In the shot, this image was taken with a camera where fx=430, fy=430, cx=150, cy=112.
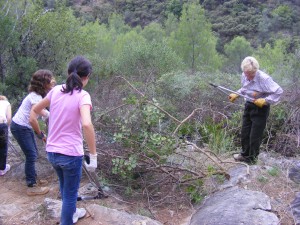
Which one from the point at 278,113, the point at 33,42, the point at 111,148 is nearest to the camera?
the point at 111,148

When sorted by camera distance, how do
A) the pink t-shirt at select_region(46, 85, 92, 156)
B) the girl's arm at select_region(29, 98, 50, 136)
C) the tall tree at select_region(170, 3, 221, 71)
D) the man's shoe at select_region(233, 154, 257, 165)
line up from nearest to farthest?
1. the pink t-shirt at select_region(46, 85, 92, 156)
2. the girl's arm at select_region(29, 98, 50, 136)
3. the man's shoe at select_region(233, 154, 257, 165)
4. the tall tree at select_region(170, 3, 221, 71)

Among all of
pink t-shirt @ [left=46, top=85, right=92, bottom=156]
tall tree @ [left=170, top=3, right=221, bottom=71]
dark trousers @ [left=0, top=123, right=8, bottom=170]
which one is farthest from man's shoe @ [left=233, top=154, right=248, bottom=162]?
tall tree @ [left=170, top=3, right=221, bottom=71]

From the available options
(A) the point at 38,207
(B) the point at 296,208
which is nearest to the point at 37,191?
(A) the point at 38,207

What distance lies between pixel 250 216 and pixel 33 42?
809 cm

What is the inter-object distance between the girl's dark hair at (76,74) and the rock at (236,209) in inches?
68.1

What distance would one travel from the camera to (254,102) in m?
4.80

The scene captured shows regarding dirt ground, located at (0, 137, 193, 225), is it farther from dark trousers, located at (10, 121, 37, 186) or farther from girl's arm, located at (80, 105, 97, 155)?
girl's arm, located at (80, 105, 97, 155)

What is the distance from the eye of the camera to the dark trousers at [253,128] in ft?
16.0

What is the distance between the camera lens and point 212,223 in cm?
379

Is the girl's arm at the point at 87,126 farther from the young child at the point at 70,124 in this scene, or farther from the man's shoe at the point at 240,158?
the man's shoe at the point at 240,158

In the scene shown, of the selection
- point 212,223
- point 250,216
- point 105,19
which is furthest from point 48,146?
point 105,19

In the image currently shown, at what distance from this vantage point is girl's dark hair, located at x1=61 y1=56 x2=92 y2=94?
310 centimetres

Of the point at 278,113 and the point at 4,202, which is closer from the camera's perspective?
the point at 4,202

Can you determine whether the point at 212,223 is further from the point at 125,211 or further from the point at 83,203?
the point at 83,203
